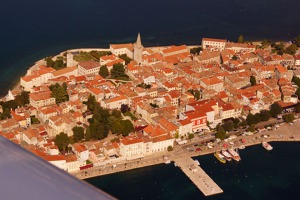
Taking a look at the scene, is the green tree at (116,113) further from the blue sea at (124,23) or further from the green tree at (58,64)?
the blue sea at (124,23)

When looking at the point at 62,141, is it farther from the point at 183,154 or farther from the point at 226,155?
the point at 226,155

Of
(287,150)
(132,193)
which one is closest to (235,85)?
(287,150)

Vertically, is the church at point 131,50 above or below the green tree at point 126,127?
above

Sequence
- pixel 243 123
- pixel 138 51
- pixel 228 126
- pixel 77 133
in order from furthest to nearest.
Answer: pixel 138 51 → pixel 243 123 → pixel 228 126 → pixel 77 133

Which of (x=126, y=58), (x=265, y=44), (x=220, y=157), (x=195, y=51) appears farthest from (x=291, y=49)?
(x=220, y=157)


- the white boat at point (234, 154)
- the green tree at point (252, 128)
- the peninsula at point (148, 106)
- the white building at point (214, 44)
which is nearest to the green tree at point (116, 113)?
the peninsula at point (148, 106)

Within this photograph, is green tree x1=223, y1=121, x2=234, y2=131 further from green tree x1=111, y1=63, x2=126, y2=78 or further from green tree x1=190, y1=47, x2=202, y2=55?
green tree x1=190, y1=47, x2=202, y2=55
